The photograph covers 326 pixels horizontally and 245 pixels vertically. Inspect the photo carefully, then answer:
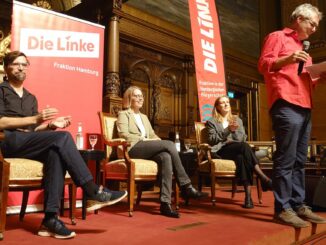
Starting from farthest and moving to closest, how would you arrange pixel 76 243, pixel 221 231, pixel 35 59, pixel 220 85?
pixel 220 85 → pixel 35 59 → pixel 221 231 → pixel 76 243

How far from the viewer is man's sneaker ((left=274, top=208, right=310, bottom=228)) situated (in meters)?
2.11

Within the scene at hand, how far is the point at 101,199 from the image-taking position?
1927 mm

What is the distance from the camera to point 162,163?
9.04ft

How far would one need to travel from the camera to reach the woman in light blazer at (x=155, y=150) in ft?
8.74

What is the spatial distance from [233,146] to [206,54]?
178cm

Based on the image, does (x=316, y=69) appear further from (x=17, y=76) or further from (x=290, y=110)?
(x=17, y=76)

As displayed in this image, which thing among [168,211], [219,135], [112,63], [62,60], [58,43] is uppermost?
[112,63]

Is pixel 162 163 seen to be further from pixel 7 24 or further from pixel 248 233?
pixel 7 24

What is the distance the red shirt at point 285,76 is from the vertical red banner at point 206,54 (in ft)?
7.23

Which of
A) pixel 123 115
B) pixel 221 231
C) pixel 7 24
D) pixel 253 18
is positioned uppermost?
pixel 253 18

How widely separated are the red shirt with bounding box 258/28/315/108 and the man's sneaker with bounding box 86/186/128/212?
121cm

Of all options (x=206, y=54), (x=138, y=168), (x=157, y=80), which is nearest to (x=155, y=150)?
(x=138, y=168)

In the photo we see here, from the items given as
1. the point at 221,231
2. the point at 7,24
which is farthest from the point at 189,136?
the point at 221,231

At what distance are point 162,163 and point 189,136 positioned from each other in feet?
14.1
